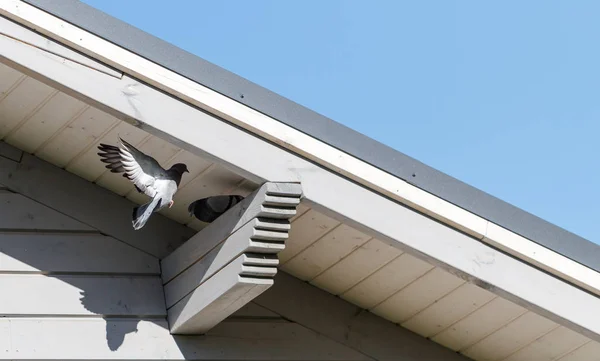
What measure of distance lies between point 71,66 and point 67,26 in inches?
4.9

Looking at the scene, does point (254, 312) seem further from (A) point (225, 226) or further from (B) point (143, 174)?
(B) point (143, 174)

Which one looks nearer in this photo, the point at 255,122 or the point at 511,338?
the point at 255,122

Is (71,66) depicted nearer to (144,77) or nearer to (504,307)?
(144,77)

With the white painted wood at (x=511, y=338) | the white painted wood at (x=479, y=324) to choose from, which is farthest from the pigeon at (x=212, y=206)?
the white painted wood at (x=511, y=338)

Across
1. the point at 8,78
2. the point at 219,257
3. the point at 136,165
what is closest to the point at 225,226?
the point at 219,257

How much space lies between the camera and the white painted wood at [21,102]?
374cm

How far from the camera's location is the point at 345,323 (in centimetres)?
396

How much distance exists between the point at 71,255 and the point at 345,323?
97 cm

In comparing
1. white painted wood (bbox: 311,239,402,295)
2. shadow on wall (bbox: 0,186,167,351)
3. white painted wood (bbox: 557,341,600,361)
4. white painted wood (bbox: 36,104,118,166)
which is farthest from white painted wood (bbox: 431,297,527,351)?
white painted wood (bbox: 36,104,118,166)

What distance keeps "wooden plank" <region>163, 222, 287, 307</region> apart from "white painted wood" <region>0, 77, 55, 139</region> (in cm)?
75

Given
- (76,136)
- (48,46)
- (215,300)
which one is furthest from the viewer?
(76,136)

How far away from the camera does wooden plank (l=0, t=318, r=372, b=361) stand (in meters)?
3.58

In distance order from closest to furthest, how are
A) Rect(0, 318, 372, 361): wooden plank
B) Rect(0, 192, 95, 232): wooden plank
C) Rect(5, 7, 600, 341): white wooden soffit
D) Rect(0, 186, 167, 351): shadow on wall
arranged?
Rect(5, 7, 600, 341): white wooden soffit < Rect(0, 318, 372, 361): wooden plank < Rect(0, 186, 167, 351): shadow on wall < Rect(0, 192, 95, 232): wooden plank

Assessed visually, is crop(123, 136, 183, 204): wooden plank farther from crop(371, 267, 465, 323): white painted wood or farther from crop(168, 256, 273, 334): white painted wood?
crop(371, 267, 465, 323): white painted wood
